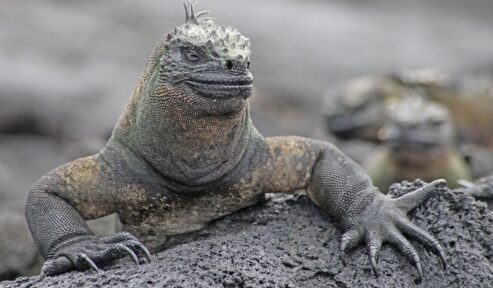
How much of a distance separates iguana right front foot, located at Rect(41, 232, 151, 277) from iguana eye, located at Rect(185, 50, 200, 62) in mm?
915

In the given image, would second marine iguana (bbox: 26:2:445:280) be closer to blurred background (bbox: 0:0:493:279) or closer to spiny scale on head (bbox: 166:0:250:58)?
spiny scale on head (bbox: 166:0:250:58)

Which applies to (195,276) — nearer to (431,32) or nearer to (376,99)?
(376,99)

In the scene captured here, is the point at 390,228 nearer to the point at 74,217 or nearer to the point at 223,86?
the point at 223,86

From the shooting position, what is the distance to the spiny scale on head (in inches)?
176

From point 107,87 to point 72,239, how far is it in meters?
10.4

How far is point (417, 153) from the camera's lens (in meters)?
10.2

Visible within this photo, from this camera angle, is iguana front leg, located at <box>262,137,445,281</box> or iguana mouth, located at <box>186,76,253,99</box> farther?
iguana front leg, located at <box>262,137,445,281</box>

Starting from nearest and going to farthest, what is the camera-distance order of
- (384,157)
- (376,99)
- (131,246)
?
(131,246), (384,157), (376,99)

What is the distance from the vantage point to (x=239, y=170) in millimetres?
4996

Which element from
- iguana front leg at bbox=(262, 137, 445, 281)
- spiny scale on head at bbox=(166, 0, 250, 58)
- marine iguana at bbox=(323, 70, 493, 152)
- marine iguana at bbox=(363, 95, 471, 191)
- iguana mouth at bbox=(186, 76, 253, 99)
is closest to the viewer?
iguana mouth at bbox=(186, 76, 253, 99)

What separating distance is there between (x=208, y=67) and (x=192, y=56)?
0.45 feet

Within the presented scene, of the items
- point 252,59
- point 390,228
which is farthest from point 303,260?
point 252,59

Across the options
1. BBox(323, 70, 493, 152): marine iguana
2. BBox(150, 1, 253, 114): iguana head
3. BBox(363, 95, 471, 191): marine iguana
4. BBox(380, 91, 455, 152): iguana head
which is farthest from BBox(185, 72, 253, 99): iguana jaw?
BBox(323, 70, 493, 152): marine iguana

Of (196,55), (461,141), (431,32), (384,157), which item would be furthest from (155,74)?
(431,32)
